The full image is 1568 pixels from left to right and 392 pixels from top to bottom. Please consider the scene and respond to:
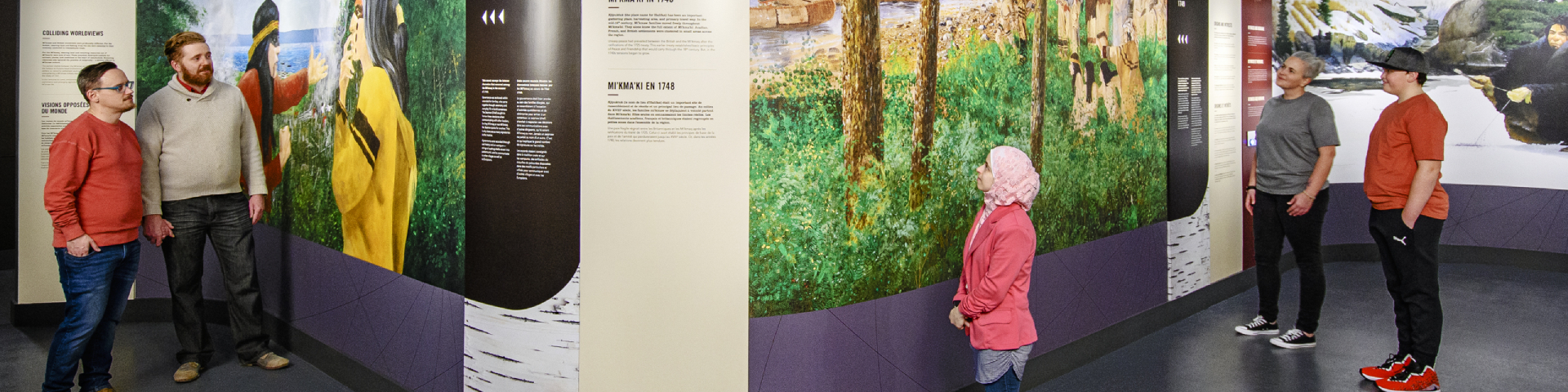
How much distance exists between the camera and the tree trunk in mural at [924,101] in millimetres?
3510

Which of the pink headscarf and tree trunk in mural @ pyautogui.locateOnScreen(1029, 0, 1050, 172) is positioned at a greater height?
tree trunk in mural @ pyautogui.locateOnScreen(1029, 0, 1050, 172)

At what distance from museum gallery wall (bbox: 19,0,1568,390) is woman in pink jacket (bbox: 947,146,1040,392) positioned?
1.72 ft

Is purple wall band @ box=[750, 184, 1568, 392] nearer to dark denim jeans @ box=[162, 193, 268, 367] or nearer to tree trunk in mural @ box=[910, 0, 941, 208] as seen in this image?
tree trunk in mural @ box=[910, 0, 941, 208]

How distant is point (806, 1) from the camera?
3.19m

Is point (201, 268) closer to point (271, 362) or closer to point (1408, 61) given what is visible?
point (271, 362)

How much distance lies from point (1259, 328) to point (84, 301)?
5.44m

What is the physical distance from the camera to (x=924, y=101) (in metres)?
3.55

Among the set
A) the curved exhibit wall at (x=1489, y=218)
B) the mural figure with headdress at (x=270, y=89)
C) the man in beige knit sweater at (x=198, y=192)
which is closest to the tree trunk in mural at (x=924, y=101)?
the mural figure with headdress at (x=270, y=89)

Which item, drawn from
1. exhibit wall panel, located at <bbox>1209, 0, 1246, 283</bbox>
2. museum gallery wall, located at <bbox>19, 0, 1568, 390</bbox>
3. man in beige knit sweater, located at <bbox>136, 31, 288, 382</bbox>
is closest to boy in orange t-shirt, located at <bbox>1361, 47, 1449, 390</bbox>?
museum gallery wall, located at <bbox>19, 0, 1568, 390</bbox>

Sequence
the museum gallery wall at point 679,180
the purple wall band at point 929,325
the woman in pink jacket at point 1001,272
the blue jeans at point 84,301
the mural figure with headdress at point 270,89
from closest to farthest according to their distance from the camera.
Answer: the woman in pink jacket at point 1001,272 → the museum gallery wall at point 679,180 → the purple wall band at point 929,325 → the blue jeans at point 84,301 → the mural figure with headdress at point 270,89

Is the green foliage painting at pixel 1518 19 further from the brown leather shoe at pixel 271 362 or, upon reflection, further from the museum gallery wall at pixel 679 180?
the brown leather shoe at pixel 271 362

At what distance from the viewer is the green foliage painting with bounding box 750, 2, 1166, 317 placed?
3.24 meters

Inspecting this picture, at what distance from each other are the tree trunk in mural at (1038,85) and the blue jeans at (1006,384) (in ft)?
4.47

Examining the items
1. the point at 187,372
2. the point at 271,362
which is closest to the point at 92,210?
the point at 187,372
